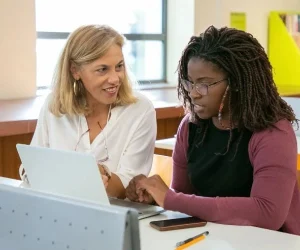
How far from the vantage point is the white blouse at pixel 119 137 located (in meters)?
1.79

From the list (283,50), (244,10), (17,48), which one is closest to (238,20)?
(244,10)

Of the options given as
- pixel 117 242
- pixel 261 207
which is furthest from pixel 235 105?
pixel 117 242

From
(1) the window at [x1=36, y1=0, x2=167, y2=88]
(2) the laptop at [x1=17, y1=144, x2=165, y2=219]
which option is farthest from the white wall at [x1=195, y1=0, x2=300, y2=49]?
(2) the laptop at [x1=17, y1=144, x2=165, y2=219]

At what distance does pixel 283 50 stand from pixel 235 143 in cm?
323

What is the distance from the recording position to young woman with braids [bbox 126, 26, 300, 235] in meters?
1.35

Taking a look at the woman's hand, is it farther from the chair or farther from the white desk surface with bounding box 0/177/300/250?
the chair

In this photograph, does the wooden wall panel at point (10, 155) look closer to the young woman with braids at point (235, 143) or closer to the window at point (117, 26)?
the window at point (117, 26)

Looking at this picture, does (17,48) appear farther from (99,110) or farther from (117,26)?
(99,110)

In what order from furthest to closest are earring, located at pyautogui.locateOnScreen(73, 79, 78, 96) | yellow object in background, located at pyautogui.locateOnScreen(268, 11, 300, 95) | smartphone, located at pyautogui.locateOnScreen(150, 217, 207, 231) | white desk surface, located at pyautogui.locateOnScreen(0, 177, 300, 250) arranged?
yellow object in background, located at pyautogui.locateOnScreen(268, 11, 300, 95)
earring, located at pyautogui.locateOnScreen(73, 79, 78, 96)
smartphone, located at pyautogui.locateOnScreen(150, 217, 207, 231)
white desk surface, located at pyautogui.locateOnScreen(0, 177, 300, 250)

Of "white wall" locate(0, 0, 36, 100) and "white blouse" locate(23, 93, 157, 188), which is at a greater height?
"white wall" locate(0, 0, 36, 100)

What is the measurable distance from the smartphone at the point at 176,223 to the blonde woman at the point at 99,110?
392 mm

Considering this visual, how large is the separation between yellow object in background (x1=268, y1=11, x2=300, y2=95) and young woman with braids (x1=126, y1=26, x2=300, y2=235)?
306cm

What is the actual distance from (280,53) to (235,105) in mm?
3224

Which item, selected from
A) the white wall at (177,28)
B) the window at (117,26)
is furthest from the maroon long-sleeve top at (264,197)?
the white wall at (177,28)
